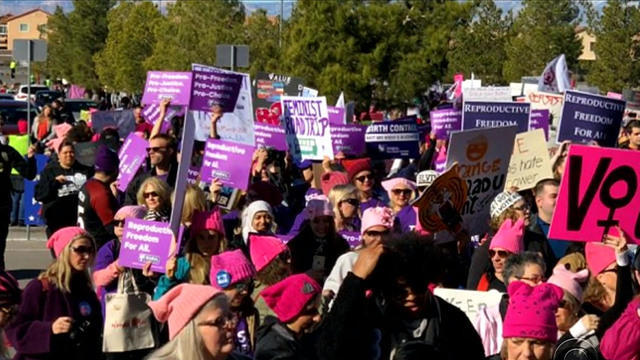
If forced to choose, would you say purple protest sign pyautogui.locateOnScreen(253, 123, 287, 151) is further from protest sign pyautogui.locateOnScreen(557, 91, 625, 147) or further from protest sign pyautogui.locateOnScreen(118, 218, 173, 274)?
protest sign pyautogui.locateOnScreen(118, 218, 173, 274)

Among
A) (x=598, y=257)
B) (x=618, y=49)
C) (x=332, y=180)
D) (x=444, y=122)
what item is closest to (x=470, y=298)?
(x=598, y=257)

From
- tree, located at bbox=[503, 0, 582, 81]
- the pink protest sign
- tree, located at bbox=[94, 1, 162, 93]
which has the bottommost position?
tree, located at bbox=[94, 1, 162, 93]

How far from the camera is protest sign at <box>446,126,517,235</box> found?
10.6m

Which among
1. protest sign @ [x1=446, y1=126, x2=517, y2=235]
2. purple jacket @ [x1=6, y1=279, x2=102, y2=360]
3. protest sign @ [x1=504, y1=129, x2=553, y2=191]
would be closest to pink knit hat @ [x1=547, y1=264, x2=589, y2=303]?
purple jacket @ [x1=6, y1=279, x2=102, y2=360]

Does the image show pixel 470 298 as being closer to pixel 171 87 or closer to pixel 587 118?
pixel 587 118

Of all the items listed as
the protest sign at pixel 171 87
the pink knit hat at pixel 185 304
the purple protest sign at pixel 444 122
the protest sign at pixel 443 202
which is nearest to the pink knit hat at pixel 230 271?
the pink knit hat at pixel 185 304

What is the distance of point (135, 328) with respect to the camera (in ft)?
22.4

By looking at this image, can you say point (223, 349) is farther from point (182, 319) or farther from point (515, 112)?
point (515, 112)

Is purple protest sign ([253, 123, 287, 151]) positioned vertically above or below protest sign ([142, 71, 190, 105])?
below

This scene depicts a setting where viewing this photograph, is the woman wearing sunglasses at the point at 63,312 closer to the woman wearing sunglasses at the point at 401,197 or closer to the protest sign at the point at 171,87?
the woman wearing sunglasses at the point at 401,197

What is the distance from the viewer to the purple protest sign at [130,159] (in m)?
12.8

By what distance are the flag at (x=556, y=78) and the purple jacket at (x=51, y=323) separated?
15.5 meters

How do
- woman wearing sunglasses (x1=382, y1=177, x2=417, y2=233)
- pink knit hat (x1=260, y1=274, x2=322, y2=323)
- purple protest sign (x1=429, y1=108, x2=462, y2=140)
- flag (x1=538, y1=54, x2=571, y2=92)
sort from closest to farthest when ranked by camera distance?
pink knit hat (x1=260, y1=274, x2=322, y2=323), woman wearing sunglasses (x1=382, y1=177, x2=417, y2=233), purple protest sign (x1=429, y1=108, x2=462, y2=140), flag (x1=538, y1=54, x2=571, y2=92)

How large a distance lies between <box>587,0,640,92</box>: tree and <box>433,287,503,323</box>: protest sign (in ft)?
133
